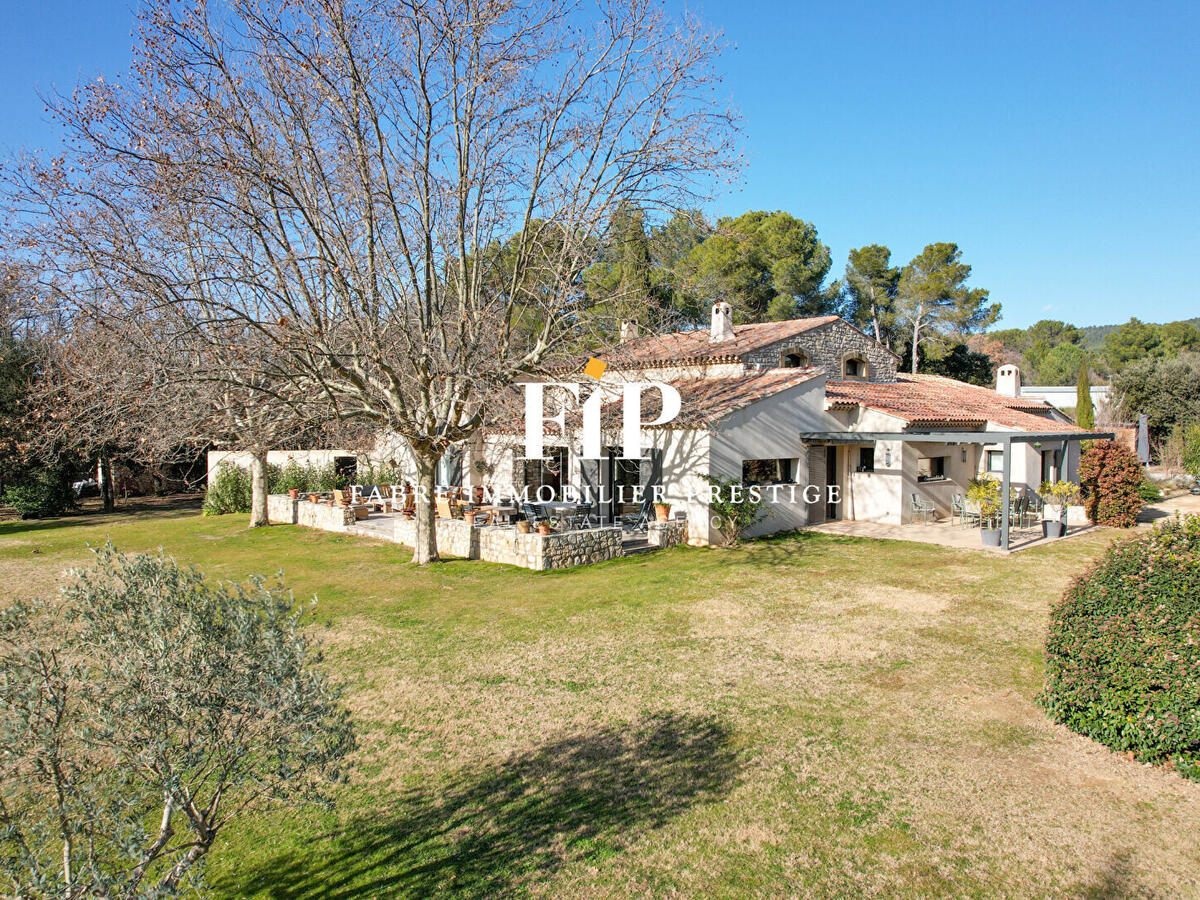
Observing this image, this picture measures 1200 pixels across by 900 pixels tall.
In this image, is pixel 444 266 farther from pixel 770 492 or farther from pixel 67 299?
pixel 770 492

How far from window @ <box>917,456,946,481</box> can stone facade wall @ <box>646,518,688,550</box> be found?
8489 millimetres

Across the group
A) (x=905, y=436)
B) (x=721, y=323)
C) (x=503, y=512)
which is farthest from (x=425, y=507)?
(x=905, y=436)

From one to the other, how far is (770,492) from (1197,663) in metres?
13.7

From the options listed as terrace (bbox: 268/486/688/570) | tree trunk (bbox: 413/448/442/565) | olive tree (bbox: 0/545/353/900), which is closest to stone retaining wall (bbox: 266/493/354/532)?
terrace (bbox: 268/486/688/570)

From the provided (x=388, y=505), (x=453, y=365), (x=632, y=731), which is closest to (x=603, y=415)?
(x=453, y=365)

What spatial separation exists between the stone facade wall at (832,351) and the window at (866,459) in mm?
4368

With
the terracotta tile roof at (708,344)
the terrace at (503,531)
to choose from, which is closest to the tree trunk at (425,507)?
the terrace at (503,531)

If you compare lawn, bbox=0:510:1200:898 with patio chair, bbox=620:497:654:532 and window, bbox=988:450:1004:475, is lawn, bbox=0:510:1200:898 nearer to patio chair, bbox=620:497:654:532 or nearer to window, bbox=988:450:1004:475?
patio chair, bbox=620:497:654:532

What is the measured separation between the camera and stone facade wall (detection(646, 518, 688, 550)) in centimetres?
1758

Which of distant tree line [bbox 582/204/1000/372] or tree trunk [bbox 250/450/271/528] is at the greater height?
distant tree line [bbox 582/204/1000/372]

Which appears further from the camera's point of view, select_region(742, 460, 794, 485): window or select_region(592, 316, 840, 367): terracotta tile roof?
select_region(592, 316, 840, 367): terracotta tile roof

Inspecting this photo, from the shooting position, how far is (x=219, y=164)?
36.7 ft

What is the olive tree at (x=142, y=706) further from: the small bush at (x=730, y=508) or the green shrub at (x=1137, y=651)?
the small bush at (x=730, y=508)

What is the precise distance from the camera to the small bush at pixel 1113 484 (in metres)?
20.2
